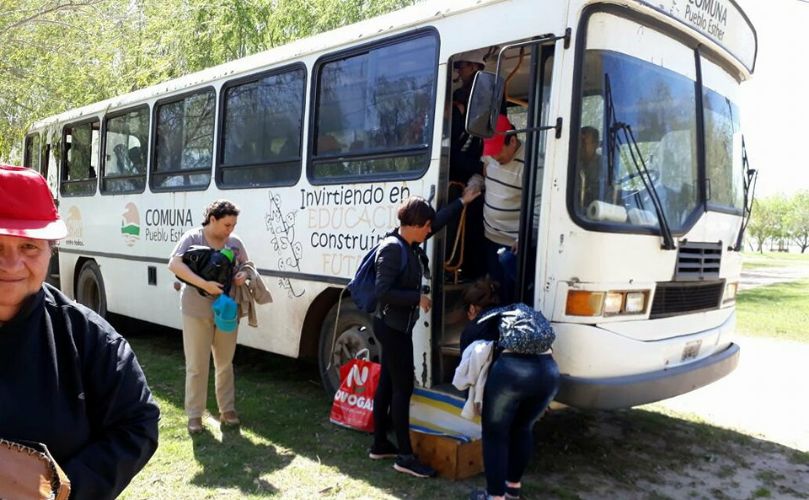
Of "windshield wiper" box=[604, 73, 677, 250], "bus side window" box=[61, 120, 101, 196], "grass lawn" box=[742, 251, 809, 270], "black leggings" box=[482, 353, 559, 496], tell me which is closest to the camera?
"black leggings" box=[482, 353, 559, 496]

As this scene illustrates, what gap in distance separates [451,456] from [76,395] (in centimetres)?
283

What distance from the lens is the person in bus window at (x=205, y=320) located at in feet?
15.1

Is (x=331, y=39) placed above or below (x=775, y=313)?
above

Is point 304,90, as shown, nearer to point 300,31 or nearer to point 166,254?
point 166,254

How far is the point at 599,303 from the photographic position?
12.6 ft

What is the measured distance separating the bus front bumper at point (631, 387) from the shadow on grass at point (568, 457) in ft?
1.95

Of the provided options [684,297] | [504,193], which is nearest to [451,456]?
[504,193]

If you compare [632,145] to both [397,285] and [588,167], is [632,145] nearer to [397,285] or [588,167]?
[588,167]

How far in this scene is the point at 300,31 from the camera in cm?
1217

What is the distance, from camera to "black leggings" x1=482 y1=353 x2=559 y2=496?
3502 mm

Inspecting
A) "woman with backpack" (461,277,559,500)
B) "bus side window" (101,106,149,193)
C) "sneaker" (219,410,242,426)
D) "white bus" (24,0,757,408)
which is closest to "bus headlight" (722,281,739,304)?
"white bus" (24,0,757,408)

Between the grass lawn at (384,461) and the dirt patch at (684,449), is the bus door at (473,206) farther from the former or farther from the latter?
the dirt patch at (684,449)

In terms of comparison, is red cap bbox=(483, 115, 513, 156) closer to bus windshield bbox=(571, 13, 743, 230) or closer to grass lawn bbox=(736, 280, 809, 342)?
bus windshield bbox=(571, 13, 743, 230)

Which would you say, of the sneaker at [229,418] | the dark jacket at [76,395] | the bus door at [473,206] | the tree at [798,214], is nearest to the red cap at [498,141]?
the bus door at [473,206]
